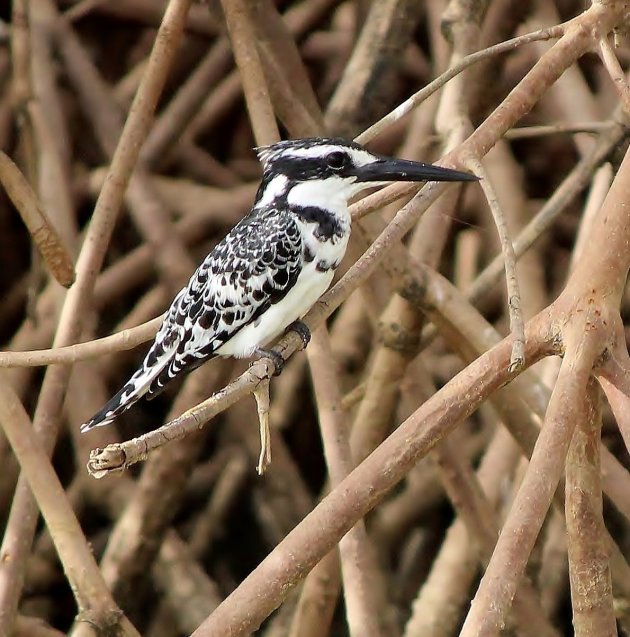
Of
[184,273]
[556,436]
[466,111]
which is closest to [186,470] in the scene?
[184,273]

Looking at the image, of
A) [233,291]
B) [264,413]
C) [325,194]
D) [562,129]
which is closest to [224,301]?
[233,291]

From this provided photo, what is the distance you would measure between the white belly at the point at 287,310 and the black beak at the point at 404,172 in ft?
0.58

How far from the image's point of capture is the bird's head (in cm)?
207

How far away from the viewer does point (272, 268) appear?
2152 millimetres

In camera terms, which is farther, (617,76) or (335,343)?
(335,343)

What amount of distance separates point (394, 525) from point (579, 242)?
917 millimetres

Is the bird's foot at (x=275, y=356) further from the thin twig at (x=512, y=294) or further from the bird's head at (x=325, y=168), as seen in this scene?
the thin twig at (x=512, y=294)

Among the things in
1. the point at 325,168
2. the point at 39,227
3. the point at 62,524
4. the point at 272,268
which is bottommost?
the point at 62,524

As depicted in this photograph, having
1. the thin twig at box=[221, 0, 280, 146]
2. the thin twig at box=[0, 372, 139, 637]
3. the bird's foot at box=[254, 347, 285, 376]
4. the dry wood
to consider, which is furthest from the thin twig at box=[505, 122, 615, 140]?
the thin twig at box=[0, 372, 139, 637]

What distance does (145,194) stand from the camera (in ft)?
10.9

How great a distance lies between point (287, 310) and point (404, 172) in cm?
31

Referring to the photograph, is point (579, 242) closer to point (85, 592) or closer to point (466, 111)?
point (466, 111)

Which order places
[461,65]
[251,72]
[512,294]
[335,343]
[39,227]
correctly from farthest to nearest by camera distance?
1. [335,343]
2. [251,72]
3. [39,227]
4. [461,65]
5. [512,294]

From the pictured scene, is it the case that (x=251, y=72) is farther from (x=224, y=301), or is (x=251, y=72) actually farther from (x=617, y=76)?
(x=617, y=76)
